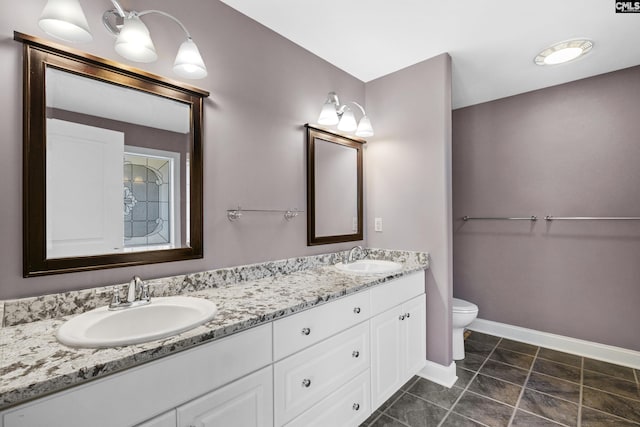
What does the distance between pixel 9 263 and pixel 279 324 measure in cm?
97

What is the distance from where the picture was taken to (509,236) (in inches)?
113

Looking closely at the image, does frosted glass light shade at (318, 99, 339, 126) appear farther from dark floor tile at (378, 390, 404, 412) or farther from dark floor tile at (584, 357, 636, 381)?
dark floor tile at (584, 357, 636, 381)

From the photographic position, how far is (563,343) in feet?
8.45

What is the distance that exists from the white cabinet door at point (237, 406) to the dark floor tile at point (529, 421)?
4.96 ft

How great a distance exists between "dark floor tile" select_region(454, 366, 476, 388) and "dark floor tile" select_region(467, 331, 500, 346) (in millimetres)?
674

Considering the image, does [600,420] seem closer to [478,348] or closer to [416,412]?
[478,348]

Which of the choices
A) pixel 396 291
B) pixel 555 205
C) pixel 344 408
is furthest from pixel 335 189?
pixel 555 205

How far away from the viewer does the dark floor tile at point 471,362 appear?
7.58 ft

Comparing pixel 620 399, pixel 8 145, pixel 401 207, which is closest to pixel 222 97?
pixel 8 145

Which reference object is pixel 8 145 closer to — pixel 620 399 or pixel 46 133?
pixel 46 133

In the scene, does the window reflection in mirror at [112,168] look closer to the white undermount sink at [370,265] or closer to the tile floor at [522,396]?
the white undermount sink at [370,265]

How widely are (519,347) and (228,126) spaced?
3.06m

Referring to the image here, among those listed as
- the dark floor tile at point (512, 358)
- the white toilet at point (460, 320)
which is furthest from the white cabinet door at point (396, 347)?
the dark floor tile at point (512, 358)

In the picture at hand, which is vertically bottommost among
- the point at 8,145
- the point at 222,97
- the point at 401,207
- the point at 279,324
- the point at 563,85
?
the point at 279,324
